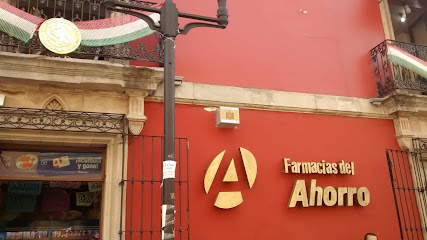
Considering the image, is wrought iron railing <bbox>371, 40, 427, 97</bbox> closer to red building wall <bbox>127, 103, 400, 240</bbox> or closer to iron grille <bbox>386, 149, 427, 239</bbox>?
red building wall <bbox>127, 103, 400, 240</bbox>

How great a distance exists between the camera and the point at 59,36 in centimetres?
555

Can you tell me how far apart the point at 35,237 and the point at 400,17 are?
890 cm

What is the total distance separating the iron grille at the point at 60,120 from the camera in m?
5.42

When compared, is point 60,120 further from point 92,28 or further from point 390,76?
point 390,76

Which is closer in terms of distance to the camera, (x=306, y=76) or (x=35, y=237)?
(x=35, y=237)

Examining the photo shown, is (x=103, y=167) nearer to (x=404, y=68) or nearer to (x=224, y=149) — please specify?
(x=224, y=149)

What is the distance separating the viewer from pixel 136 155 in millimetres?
5887

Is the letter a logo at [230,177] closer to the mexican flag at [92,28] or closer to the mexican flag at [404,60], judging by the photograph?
the mexican flag at [92,28]

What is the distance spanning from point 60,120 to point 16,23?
56.8 inches

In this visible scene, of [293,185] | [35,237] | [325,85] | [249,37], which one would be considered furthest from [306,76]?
[35,237]

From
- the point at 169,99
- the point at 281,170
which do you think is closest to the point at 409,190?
the point at 281,170

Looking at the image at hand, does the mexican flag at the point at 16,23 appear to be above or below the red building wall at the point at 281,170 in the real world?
above

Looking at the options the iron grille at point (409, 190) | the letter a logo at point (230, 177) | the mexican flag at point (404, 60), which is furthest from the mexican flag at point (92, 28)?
the iron grille at point (409, 190)

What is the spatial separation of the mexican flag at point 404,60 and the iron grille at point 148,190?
423 cm
